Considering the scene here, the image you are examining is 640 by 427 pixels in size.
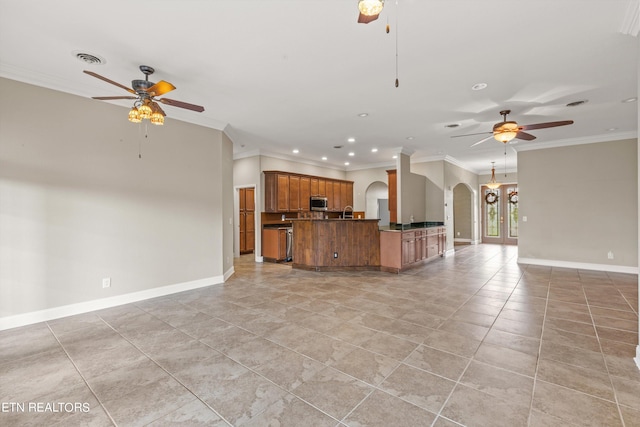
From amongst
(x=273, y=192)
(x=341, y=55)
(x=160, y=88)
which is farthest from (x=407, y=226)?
(x=160, y=88)

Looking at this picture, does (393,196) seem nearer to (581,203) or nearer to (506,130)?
(506,130)

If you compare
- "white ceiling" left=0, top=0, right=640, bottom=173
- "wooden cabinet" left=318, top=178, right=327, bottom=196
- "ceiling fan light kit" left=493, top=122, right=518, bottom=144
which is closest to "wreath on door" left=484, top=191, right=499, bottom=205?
"white ceiling" left=0, top=0, right=640, bottom=173

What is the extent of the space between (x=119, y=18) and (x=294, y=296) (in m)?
3.78

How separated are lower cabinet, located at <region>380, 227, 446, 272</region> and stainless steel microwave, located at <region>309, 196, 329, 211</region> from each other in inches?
114

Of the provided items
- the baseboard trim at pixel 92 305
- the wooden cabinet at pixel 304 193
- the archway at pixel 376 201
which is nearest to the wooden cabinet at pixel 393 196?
the archway at pixel 376 201

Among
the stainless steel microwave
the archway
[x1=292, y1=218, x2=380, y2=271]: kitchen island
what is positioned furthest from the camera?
the archway

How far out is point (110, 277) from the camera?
396 centimetres

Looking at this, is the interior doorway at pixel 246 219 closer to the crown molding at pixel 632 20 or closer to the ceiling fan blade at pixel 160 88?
the ceiling fan blade at pixel 160 88

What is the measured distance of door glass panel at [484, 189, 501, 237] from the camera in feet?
37.4

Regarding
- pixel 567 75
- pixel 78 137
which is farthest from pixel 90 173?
pixel 567 75

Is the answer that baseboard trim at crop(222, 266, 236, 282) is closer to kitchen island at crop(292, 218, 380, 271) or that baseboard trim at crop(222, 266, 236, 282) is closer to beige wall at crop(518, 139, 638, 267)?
kitchen island at crop(292, 218, 380, 271)

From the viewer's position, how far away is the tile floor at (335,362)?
6.04 feet

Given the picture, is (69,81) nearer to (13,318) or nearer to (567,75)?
(13,318)

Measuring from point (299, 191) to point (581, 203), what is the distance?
265 inches
